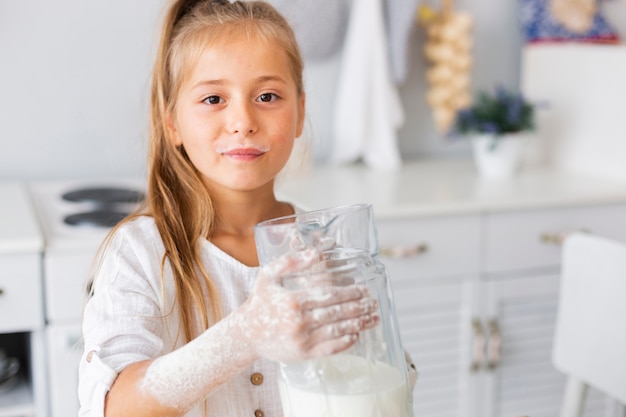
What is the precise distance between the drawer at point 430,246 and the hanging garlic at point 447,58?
0.48m

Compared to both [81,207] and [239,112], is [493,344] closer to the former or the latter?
[81,207]

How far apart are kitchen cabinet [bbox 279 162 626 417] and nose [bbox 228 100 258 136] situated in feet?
2.87

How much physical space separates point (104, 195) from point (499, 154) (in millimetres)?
979

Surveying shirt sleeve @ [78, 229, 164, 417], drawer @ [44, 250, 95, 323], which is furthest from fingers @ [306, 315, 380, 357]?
drawer @ [44, 250, 95, 323]

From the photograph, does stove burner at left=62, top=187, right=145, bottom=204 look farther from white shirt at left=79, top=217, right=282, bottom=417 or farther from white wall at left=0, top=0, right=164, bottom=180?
white shirt at left=79, top=217, right=282, bottom=417

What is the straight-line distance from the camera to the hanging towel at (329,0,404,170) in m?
2.14

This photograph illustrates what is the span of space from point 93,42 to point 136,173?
327mm

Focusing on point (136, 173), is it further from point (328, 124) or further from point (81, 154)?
point (328, 124)

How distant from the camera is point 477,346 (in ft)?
6.35

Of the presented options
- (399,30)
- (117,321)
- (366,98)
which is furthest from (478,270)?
(117,321)

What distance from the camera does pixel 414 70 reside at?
231cm

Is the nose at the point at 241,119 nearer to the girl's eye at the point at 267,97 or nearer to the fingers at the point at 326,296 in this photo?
the girl's eye at the point at 267,97

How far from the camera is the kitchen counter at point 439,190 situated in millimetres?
1801

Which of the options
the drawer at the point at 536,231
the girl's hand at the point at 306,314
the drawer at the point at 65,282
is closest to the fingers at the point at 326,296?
the girl's hand at the point at 306,314
